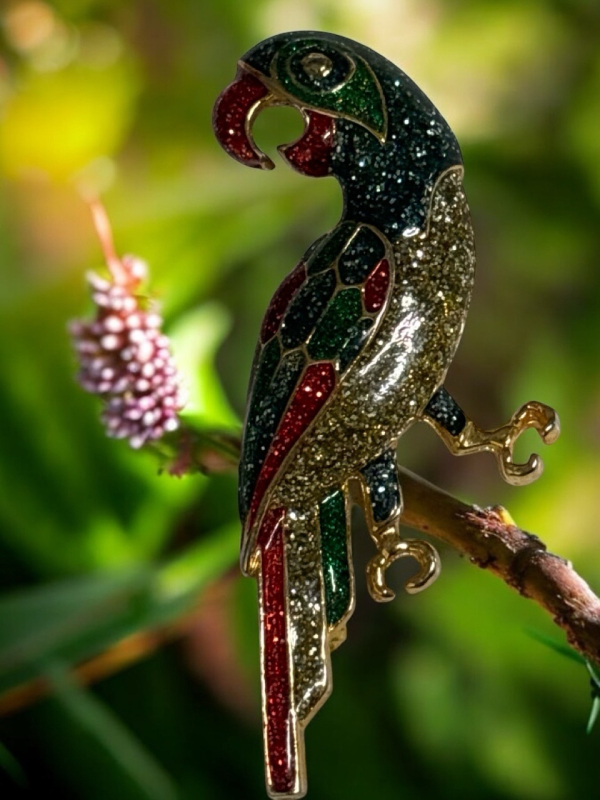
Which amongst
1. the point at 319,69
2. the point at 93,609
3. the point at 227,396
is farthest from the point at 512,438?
the point at 227,396

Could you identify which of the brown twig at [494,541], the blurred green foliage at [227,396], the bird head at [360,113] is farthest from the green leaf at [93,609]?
the bird head at [360,113]

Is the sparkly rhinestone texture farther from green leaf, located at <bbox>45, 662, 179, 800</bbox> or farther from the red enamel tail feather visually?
green leaf, located at <bbox>45, 662, 179, 800</bbox>

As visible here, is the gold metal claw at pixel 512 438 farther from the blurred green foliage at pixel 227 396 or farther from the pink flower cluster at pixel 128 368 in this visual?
the blurred green foliage at pixel 227 396


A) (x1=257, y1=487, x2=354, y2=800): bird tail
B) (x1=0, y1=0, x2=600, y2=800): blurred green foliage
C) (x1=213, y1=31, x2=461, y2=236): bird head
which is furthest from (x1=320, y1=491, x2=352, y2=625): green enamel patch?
(x1=0, y1=0, x2=600, y2=800): blurred green foliage

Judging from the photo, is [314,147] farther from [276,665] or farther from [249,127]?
[276,665]

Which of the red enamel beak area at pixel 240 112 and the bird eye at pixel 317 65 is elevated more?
the bird eye at pixel 317 65

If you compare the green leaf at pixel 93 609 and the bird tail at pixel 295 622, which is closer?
the bird tail at pixel 295 622

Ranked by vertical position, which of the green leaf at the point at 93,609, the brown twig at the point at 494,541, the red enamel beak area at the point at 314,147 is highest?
the red enamel beak area at the point at 314,147
